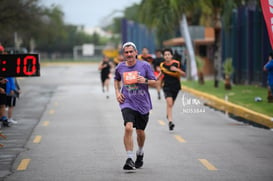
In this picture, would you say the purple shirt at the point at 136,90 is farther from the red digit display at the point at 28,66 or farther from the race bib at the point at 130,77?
the red digit display at the point at 28,66

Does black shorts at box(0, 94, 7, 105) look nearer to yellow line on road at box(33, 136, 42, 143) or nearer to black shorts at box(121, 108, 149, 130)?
yellow line on road at box(33, 136, 42, 143)

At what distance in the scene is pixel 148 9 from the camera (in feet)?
118

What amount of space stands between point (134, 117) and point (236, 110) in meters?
11.0

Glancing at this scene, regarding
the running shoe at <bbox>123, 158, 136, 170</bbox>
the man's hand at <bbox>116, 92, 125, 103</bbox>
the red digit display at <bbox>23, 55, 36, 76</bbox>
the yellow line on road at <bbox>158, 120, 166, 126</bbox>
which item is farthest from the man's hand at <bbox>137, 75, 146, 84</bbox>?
the yellow line on road at <bbox>158, 120, 166, 126</bbox>

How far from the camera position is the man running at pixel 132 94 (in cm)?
1113

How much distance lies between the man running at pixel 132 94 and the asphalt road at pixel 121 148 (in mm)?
495

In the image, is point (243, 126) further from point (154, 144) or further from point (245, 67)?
point (245, 67)

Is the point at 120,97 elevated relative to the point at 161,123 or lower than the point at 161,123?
elevated

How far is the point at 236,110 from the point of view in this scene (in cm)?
2194

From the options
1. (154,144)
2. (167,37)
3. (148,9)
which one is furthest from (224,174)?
(167,37)

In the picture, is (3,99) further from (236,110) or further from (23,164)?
(236,110)

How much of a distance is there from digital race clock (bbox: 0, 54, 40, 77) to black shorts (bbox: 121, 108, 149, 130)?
13.3ft

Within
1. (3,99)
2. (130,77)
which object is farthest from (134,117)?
(3,99)

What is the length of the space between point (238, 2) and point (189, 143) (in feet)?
57.9
